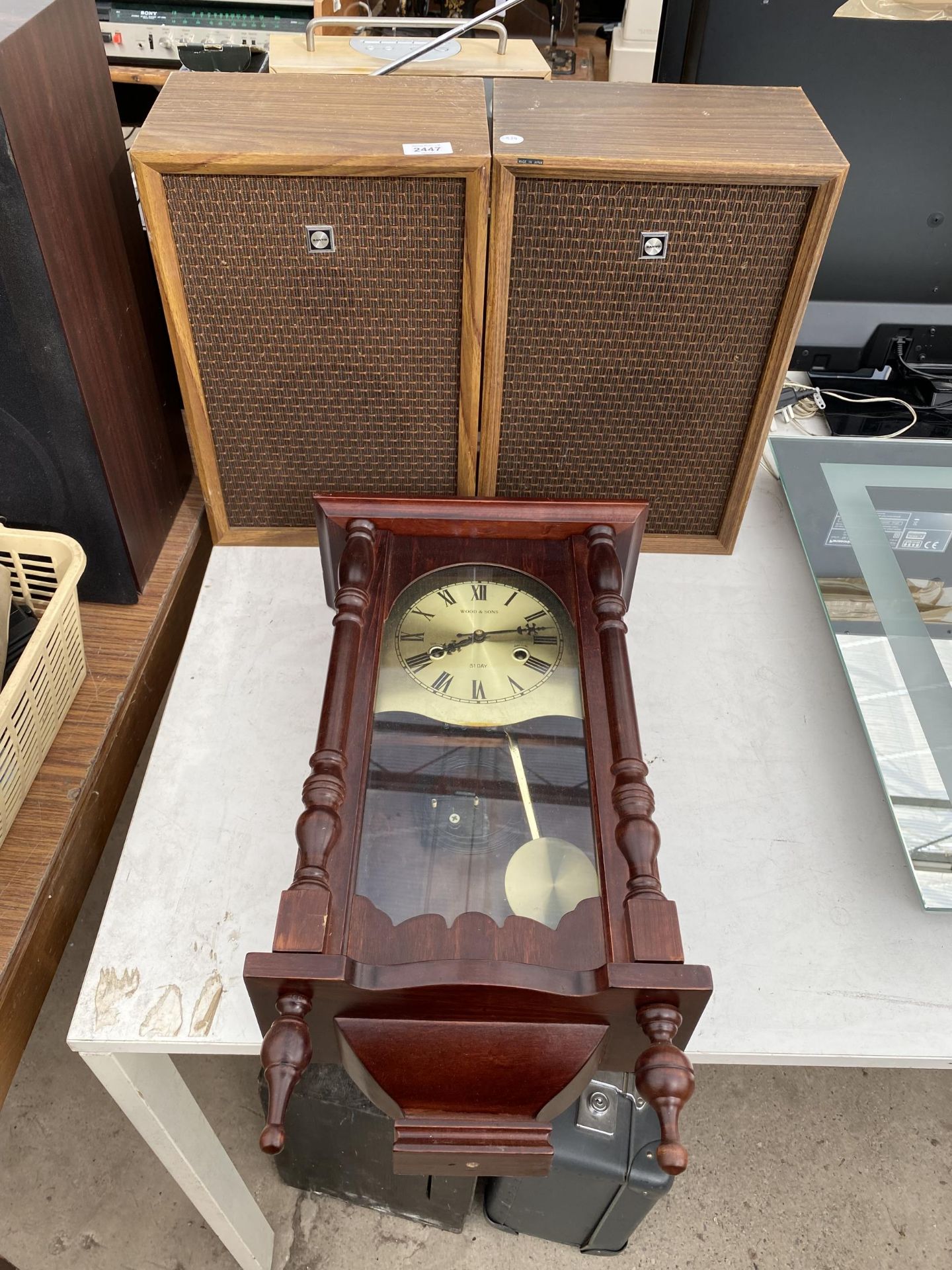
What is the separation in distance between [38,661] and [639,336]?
687 mm

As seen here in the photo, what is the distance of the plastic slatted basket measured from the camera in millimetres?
897

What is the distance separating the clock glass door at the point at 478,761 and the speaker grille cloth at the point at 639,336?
0.23m

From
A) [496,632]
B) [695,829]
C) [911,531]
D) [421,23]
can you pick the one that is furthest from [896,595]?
[421,23]

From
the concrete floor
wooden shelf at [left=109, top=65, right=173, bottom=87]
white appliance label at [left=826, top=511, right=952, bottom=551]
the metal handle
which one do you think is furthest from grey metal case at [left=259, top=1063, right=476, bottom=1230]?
wooden shelf at [left=109, top=65, right=173, bottom=87]

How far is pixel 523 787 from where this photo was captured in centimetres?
80

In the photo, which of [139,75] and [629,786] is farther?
[139,75]

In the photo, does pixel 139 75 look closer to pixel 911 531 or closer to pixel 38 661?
pixel 38 661

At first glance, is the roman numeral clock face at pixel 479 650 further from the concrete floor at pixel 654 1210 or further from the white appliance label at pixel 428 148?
the concrete floor at pixel 654 1210

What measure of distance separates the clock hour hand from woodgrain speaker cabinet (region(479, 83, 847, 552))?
1.33 feet

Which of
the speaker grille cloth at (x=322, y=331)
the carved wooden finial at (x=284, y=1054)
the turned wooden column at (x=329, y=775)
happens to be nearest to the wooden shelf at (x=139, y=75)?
the speaker grille cloth at (x=322, y=331)

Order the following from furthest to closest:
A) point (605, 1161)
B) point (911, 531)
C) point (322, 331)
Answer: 1. point (911, 531)
2. point (605, 1161)
3. point (322, 331)

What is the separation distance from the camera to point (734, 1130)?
1429 millimetres

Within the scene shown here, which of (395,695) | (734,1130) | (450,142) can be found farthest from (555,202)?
(734,1130)

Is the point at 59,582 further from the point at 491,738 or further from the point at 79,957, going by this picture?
the point at 79,957
